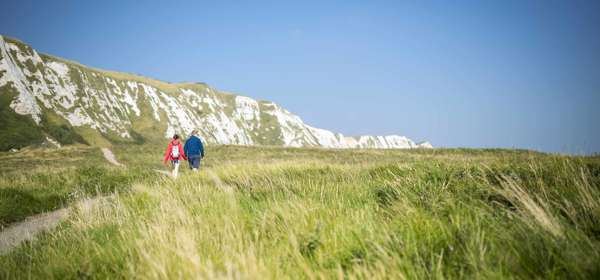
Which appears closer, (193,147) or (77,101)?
(193,147)

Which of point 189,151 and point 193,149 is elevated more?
point 193,149

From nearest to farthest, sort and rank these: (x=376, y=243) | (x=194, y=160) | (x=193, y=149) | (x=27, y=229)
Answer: (x=376, y=243)
(x=27, y=229)
(x=193, y=149)
(x=194, y=160)

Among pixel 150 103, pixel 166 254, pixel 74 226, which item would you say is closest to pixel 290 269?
pixel 166 254

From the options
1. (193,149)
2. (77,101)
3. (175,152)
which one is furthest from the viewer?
(77,101)

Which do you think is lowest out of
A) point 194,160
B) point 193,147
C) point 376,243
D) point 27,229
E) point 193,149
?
point 27,229

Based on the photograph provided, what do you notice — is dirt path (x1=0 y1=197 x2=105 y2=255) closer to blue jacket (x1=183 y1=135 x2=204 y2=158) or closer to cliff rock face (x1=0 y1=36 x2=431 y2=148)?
blue jacket (x1=183 y1=135 x2=204 y2=158)

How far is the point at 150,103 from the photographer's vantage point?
195500mm

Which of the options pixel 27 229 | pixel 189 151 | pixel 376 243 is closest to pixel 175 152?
pixel 189 151

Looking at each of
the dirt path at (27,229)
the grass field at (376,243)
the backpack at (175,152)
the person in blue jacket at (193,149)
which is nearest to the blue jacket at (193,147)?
the person in blue jacket at (193,149)

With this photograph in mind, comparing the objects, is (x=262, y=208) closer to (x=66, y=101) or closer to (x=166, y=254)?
(x=166, y=254)

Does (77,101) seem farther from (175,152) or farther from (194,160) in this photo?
(194,160)

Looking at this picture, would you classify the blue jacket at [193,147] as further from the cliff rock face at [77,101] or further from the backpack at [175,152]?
the cliff rock face at [77,101]

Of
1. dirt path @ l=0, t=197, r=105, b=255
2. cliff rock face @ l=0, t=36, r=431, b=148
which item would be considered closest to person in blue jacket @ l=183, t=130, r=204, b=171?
dirt path @ l=0, t=197, r=105, b=255

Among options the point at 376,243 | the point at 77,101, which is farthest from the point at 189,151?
the point at 77,101
